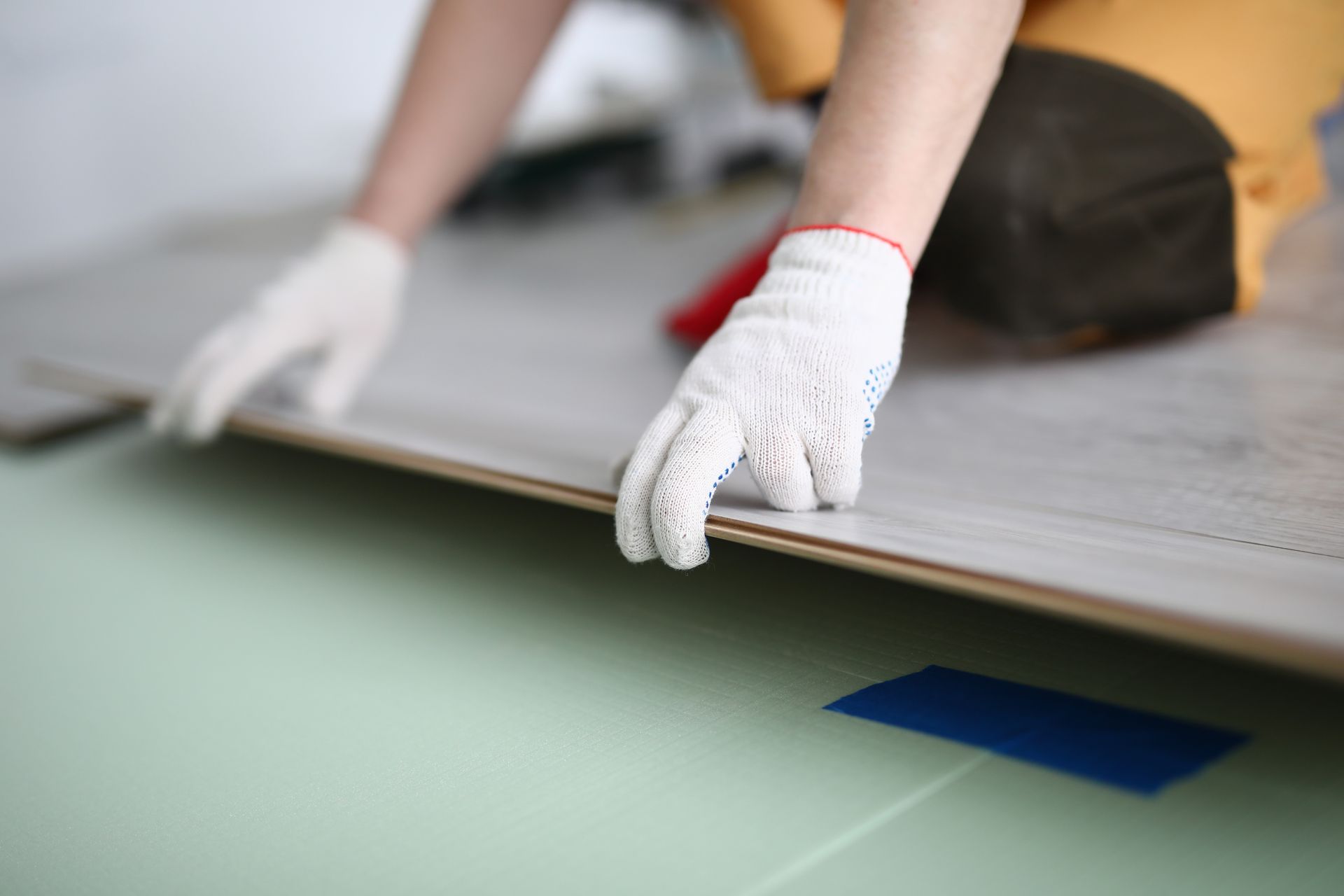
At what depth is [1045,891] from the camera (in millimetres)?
568

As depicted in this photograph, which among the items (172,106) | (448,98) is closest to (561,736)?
(448,98)

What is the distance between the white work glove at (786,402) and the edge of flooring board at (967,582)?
0.14 ft

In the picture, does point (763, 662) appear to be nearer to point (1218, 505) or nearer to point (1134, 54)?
point (1218, 505)

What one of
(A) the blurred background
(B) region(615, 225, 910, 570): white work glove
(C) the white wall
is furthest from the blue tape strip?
(C) the white wall

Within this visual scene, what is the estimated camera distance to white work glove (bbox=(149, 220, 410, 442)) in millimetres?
1128

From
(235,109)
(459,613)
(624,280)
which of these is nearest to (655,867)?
(459,613)

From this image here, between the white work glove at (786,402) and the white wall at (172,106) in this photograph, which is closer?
the white work glove at (786,402)

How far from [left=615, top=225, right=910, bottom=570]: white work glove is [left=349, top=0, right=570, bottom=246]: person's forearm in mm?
617

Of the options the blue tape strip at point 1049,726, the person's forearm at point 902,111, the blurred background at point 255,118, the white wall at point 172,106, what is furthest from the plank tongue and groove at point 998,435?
the white wall at point 172,106

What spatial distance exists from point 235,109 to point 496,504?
2.54 meters

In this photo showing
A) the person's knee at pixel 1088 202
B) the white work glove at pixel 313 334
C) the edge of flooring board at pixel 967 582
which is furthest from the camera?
the white work glove at pixel 313 334

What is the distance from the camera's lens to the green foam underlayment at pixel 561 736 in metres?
0.61

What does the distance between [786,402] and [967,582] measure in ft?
0.61

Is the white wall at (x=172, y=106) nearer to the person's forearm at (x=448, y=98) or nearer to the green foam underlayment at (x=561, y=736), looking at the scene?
the person's forearm at (x=448, y=98)
